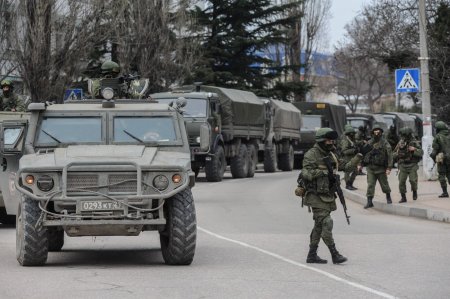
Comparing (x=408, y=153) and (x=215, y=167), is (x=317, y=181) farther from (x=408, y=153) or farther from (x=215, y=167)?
(x=215, y=167)

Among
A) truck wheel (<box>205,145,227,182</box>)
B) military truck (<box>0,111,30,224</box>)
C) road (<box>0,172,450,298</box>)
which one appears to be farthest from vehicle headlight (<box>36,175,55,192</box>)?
truck wheel (<box>205,145,227,182</box>)

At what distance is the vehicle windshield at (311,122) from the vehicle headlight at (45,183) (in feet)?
121

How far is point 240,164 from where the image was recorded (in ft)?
119

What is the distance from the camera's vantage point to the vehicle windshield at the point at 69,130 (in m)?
12.9

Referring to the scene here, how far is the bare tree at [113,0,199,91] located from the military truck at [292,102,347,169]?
5.72 meters

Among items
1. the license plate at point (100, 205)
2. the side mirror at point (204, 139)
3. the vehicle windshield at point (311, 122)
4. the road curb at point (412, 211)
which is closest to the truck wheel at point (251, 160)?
the vehicle windshield at point (311, 122)

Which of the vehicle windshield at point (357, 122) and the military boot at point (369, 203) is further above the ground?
the vehicle windshield at point (357, 122)

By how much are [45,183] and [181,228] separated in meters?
1.56

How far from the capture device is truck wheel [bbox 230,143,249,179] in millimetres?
36344

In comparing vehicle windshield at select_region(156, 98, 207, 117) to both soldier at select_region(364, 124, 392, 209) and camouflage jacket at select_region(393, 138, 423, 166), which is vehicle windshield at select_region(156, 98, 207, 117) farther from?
soldier at select_region(364, 124, 392, 209)

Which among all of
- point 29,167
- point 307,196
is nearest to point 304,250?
point 307,196

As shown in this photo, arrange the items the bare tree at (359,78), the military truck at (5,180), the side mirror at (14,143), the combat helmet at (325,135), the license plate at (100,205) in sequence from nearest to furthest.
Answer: the license plate at (100,205) → the combat helmet at (325,135) → the side mirror at (14,143) → the military truck at (5,180) → the bare tree at (359,78)

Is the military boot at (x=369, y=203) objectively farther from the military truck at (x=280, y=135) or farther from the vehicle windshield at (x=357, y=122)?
the vehicle windshield at (x=357, y=122)

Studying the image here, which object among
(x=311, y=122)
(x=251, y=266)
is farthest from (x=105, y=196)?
(x=311, y=122)
